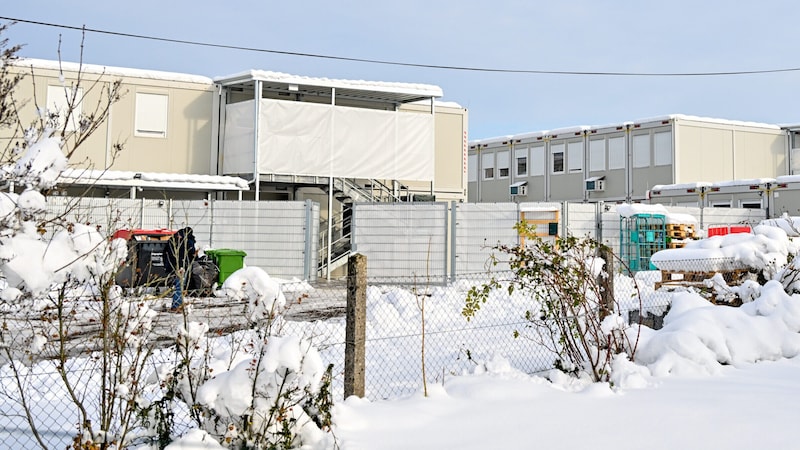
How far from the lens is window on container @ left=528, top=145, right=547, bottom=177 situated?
37094 millimetres

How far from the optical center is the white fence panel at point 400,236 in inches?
801

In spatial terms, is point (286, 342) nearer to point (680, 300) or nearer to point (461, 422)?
point (461, 422)

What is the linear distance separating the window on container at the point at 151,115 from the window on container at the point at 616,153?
1979 cm

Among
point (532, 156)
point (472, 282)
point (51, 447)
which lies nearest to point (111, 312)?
point (51, 447)

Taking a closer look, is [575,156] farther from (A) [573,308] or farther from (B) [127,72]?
(A) [573,308]

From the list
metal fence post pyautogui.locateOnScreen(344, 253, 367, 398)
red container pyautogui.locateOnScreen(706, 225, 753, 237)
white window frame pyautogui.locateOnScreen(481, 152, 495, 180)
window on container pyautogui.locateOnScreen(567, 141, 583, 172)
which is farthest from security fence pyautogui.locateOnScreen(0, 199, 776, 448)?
white window frame pyautogui.locateOnScreen(481, 152, 495, 180)

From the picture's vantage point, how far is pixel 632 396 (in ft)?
21.8

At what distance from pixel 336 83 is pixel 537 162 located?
15.9 meters

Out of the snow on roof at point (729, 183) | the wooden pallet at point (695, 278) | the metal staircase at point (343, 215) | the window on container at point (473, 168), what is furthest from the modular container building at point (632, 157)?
the wooden pallet at point (695, 278)

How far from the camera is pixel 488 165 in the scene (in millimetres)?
39719

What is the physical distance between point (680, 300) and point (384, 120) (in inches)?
662

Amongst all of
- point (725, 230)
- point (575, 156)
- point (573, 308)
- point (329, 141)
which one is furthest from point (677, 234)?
point (573, 308)

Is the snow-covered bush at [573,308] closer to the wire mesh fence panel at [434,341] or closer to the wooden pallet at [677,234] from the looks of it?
the wire mesh fence panel at [434,341]

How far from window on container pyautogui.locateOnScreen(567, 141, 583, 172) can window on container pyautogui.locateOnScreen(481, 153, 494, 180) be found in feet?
16.1
